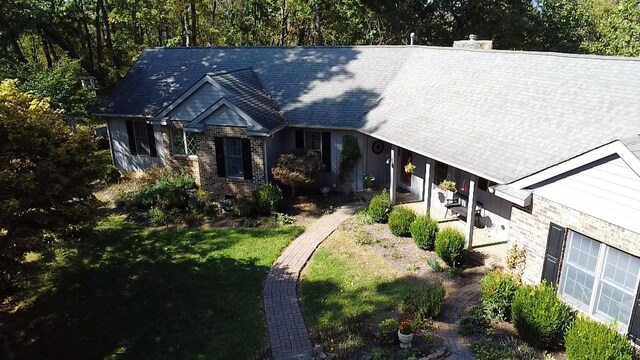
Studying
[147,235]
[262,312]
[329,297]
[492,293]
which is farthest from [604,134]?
[147,235]

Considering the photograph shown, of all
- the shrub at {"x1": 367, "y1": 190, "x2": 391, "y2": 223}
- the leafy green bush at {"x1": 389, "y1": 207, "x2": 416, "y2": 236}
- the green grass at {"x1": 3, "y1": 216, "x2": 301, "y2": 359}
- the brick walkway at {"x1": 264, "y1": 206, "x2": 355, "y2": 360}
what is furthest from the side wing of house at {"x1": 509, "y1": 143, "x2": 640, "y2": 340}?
the green grass at {"x1": 3, "y1": 216, "x2": 301, "y2": 359}

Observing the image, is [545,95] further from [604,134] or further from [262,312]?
[262,312]

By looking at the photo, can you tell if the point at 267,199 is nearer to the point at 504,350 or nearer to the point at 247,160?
the point at 247,160

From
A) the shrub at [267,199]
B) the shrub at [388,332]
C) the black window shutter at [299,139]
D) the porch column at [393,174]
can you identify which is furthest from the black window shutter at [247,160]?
the shrub at [388,332]

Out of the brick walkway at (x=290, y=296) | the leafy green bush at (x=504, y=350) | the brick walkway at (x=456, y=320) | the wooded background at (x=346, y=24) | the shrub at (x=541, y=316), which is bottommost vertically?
the brick walkway at (x=290, y=296)

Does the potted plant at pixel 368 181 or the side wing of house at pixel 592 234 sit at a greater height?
the side wing of house at pixel 592 234

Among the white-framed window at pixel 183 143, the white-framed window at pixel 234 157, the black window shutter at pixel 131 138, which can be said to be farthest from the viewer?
the black window shutter at pixel 131 138

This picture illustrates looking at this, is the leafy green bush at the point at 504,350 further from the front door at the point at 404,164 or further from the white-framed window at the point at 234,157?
the white-framed window at the point at 234,157
